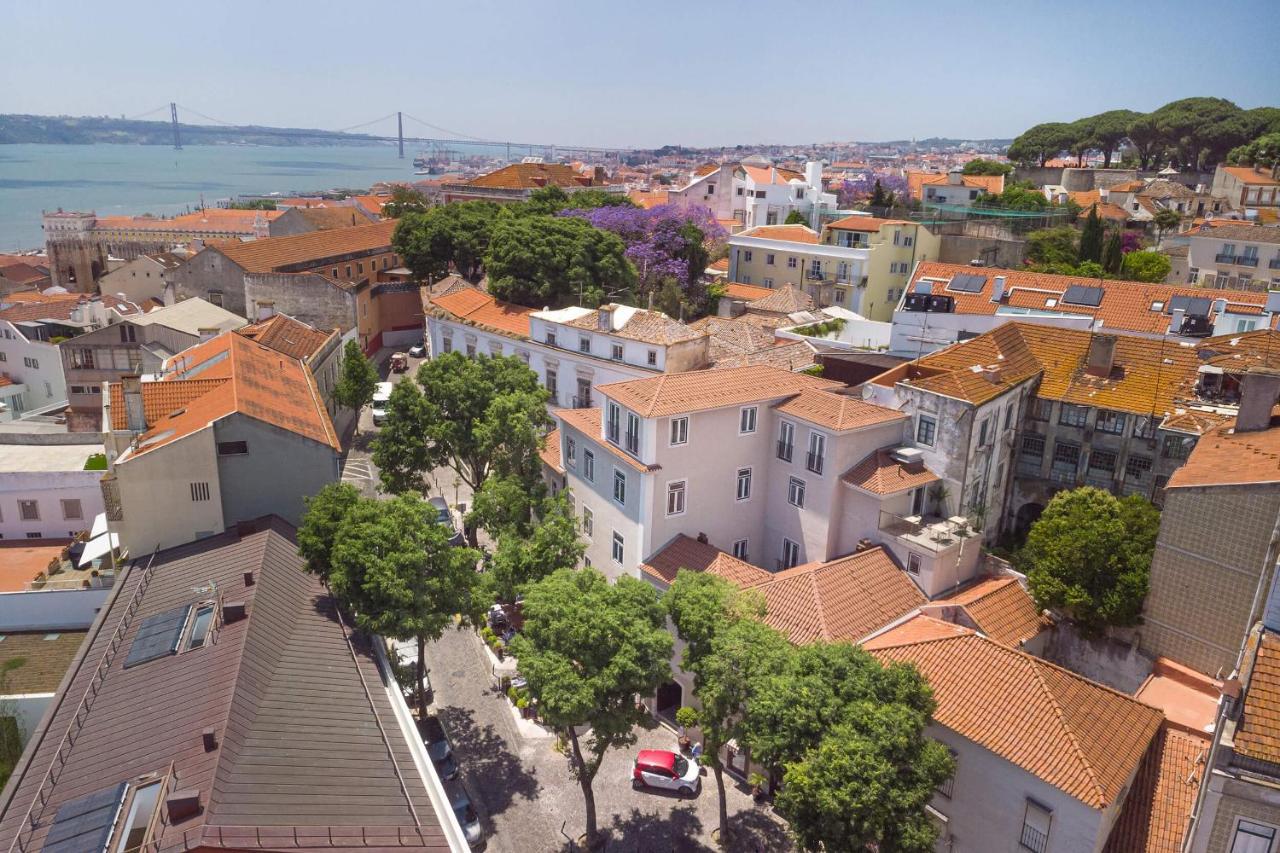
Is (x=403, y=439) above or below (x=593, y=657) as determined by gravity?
above

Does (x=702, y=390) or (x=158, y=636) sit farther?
(x=702, y=390)

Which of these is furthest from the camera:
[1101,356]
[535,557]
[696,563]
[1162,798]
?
[1101,356]

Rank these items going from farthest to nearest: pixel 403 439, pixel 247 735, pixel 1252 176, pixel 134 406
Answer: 1. pixel 1252 176
2. pixel 403 439
3. pixel 134 406
4. pixel 247 735

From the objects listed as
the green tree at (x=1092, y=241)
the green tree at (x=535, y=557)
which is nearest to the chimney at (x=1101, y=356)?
the green tree at (x=535, y=557)

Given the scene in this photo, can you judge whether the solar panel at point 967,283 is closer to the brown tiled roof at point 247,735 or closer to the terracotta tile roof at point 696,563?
the terracotta tile roof at point 696,563

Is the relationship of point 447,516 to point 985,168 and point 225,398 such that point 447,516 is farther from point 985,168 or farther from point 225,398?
point 985,168

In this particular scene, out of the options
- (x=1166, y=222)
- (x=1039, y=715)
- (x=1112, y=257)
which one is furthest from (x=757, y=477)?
(x=1166, y=222)
